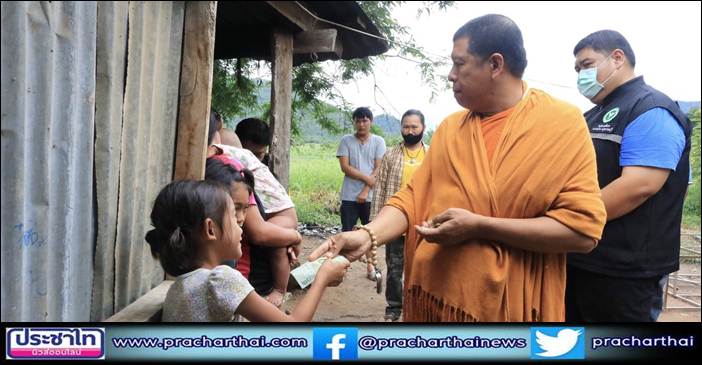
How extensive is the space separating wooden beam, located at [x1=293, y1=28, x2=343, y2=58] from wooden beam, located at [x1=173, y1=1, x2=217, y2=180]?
2.70 feet

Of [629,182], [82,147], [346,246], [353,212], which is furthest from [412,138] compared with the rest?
[82,147]

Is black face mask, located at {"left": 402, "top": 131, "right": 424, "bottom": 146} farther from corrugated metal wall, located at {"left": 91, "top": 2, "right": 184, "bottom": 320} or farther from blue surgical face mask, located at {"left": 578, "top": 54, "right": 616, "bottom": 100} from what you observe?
corrugated metal wall, located at {"left": 91, "top": 2, "right": 184, "bottom": 320}

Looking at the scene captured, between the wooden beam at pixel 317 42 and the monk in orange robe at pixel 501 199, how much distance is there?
125 centimetres

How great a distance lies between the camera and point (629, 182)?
1430 mm

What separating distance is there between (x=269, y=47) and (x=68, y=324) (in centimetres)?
179

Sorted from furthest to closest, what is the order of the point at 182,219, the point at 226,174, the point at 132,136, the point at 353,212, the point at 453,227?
the point at 353,212 < the point at 226,174 < the point at 132,136 < the point at 182,219 < the point at 453,227

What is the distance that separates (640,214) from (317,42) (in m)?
1.67

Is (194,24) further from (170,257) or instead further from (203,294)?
(203,294)

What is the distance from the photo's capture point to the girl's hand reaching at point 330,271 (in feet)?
3.96

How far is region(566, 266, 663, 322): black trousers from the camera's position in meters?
1.53

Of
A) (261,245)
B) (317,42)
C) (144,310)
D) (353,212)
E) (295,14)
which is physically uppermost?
(295,14)

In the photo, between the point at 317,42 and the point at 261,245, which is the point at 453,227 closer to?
the point at 261,245

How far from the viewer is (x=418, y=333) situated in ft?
3.87

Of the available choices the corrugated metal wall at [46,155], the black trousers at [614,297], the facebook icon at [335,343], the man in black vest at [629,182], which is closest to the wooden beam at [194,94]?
the corrugated metal wall at [46,155]
